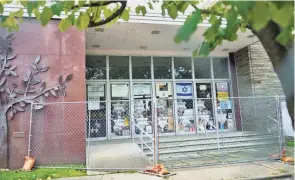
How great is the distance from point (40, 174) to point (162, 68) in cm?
749

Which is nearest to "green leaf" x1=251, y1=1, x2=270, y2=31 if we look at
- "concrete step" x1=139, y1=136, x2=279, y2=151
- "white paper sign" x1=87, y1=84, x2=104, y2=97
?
"concrete step" x1=139, y1=136, x2=279, y2=151

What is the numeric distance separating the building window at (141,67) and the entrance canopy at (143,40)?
0.31 metres

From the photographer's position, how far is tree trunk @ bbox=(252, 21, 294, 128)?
1923mm

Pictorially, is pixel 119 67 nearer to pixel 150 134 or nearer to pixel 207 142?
pixel 150 134

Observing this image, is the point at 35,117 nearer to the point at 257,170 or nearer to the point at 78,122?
the point at 78,122

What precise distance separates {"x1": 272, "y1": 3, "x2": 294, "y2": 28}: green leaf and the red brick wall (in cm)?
772

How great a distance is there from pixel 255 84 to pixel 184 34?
12.0m

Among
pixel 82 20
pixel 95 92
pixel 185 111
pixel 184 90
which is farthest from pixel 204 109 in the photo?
pixel 82 20

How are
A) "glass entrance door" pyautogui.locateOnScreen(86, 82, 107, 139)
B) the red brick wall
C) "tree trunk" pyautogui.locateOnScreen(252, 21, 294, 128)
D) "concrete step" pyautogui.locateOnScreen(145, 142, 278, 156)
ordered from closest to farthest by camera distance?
"tree trunk" pyautogui.locateOnScreen(252, 21, 294, 128) → the red brick wall → "concrete step" pyautogui.locateOnScreen(145, 142, 278, 156) → "glass entrance door" pyautogui.locateOnScreen(86, 82, 107, 139)

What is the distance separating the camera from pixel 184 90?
1326 cm

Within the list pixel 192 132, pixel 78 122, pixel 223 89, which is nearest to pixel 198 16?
pixel 78 122

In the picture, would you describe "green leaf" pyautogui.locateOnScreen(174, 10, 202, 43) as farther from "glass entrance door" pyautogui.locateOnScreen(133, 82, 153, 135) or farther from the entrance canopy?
"glass entrance door" pyautogui.locateOnScreen(133, 82, 153, 135)

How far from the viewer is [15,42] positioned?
8547 mm

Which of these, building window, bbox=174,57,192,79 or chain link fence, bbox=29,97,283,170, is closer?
chain link fence, bbox=29,97,283,170
